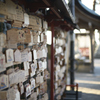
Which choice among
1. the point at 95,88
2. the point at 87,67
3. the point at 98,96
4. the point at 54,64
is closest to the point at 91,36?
the point at 87,67

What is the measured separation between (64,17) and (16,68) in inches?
107

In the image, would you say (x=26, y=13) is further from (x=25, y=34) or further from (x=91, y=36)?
(x=91, y=36)

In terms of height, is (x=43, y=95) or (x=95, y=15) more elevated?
(x=95, y=15)

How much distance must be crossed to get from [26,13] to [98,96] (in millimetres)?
6434

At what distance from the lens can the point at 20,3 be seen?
3.34m

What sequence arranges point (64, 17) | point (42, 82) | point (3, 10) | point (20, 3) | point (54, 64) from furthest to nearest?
1. point (54, 64)
2. point (64, 17)
3. point (42, 82)
4. point (20, 3)
5. point (3, 10)

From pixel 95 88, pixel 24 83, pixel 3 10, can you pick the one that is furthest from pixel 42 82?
pixel 95 88

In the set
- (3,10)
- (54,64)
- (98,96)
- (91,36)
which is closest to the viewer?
(3,10)

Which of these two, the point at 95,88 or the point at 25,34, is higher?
the point at 25,34

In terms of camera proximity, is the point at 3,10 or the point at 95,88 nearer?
the point at 3,10

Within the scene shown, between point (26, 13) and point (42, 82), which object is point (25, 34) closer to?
point (26, 13)

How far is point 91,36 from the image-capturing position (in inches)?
624

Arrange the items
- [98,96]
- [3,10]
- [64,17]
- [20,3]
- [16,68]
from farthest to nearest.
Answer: [98,96]
[64,17]
[20,3]
[16,68]
[3,10]

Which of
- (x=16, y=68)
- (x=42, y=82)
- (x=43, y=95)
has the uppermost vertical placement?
(x=16, y=68)
